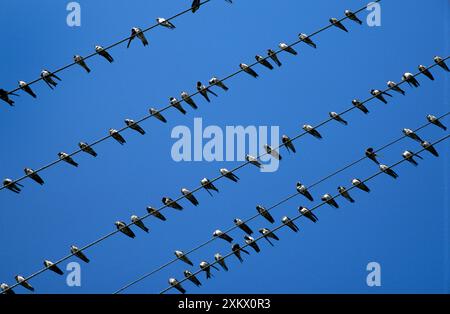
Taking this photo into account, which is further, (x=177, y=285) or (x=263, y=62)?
(x=263, y=62)

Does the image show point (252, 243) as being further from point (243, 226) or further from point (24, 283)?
point (24, 283)

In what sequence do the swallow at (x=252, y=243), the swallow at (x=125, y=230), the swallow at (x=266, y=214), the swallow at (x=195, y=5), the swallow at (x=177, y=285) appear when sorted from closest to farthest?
the swallow at (x=195, y=5), the swallow at (x=177, y=285), the swallow at (x=125, y=230), the swallow at (x=252, y=243), the swallow at (x=266, y=214)

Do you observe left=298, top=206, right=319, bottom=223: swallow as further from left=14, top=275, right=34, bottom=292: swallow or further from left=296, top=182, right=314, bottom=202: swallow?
left=14, top=275, right=34, bottom=292: swallow

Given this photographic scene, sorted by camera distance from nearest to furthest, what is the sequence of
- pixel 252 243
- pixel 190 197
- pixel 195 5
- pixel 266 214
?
pixel 195 5
pixel 252 243
pixel 190 197
pixel 266 214

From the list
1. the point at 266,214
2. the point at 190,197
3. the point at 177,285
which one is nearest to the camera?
the point at 177,285

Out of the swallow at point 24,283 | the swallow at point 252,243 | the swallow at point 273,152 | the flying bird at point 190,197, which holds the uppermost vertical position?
the swallow at point 273,152

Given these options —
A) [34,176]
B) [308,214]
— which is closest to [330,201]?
[308,214]

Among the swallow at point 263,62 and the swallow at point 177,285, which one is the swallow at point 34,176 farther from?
the swallow at point 263,62

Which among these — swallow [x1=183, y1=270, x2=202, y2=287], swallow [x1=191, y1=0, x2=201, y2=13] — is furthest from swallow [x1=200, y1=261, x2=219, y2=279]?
swallow [x1=191, y1=0, x2=201, y2=13]

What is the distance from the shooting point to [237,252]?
26969 mm

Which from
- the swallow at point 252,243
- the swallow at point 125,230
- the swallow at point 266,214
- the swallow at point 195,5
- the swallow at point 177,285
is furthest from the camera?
the swallow at point 266,214

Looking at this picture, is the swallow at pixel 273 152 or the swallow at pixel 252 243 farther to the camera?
the swallow at pixel 252 243

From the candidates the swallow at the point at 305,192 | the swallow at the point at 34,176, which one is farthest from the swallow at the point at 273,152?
the swallow at the point at 34,176
